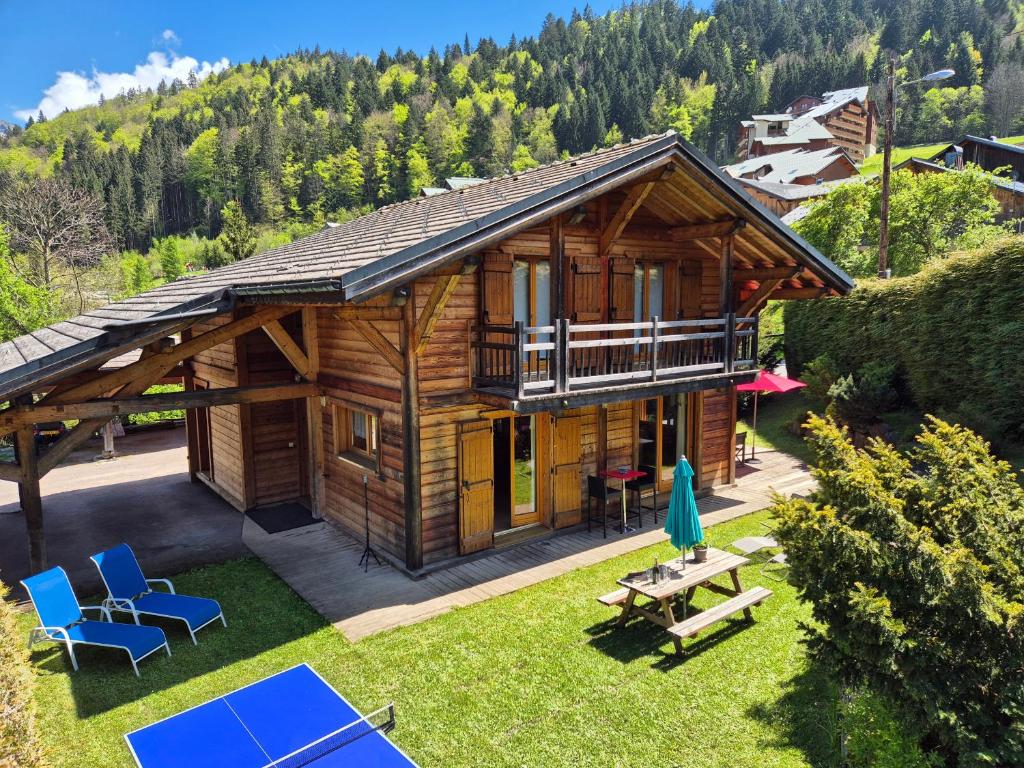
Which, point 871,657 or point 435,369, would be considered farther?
point 435,369

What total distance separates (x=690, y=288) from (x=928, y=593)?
9.12 metres

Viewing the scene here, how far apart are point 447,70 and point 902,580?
466 feet

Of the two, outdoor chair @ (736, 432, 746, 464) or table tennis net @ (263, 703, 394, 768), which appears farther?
outdoor chair @ (736, 432, 746, 464)

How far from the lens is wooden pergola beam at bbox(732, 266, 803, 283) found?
12367 mm

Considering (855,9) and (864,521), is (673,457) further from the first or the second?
(855,9)

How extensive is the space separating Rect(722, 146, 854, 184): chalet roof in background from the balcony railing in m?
47.0

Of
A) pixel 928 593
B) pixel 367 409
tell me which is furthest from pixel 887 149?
pixel 928 593

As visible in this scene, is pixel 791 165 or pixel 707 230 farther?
pixel 791 165

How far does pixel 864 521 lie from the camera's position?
16.8 ft

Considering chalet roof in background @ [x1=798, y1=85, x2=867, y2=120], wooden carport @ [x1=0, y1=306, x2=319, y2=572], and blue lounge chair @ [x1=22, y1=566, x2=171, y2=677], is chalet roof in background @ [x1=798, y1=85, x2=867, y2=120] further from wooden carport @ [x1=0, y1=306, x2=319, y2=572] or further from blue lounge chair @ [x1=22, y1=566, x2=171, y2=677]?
blue lounge chair @ [x1=22, y1=566, x2=171, y2=677]

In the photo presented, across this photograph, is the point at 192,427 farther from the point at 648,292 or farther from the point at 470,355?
the point at 648,292

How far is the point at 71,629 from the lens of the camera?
7480 millimetres

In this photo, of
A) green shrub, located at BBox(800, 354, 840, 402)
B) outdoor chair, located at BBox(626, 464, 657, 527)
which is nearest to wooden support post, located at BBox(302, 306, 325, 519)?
outdoor chair, located at BBox(626, 464, 657, 527)

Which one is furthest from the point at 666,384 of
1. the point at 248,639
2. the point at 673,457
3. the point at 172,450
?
the point at 172,450
